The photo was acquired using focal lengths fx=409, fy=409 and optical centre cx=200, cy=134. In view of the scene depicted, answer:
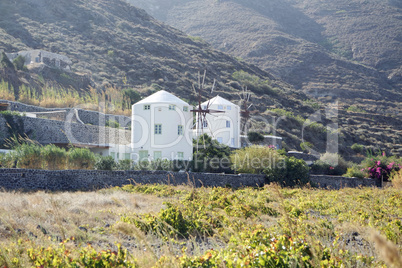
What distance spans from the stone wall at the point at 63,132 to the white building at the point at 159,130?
3948 mm

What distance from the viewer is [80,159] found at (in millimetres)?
21078

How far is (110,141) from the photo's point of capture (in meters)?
31.4

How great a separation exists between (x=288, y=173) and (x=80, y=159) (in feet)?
40.0

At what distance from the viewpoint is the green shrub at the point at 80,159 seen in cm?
2076

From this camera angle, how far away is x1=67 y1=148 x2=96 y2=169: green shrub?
2076cm

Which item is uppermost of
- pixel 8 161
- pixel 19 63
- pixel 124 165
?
pixel 19 63

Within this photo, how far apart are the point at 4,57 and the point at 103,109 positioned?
12.2 m

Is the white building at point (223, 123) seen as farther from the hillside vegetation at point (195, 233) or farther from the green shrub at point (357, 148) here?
the green shrub at point (357, 148)

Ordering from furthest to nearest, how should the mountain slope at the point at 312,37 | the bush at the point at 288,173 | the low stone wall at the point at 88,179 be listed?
the mountain slope at the point at 312,37, the bush at the point at 288,173, the low stone wall at the point at 88,179

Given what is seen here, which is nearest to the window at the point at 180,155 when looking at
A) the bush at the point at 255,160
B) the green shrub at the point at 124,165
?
the bush at the point at 255,160

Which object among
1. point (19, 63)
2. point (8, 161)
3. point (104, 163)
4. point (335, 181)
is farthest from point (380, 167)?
point (19, 63)

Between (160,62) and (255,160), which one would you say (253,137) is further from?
(160,62)

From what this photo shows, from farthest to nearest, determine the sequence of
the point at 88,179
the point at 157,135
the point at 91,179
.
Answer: the point at 157,135
the point at 91,179
the point at 88,179

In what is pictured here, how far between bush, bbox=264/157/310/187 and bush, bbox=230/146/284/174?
0.35 meters
